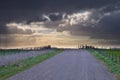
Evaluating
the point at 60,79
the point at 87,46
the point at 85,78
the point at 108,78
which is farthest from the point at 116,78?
the point at 87,46

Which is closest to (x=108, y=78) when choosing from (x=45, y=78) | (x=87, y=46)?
(x=45, y=78)

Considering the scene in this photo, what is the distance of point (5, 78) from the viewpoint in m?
26.2

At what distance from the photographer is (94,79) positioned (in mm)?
25375

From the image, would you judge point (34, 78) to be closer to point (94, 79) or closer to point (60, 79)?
point (60, 79)

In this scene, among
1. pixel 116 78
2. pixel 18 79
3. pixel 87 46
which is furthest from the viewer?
pixel 87 46

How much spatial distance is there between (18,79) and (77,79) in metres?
3.92

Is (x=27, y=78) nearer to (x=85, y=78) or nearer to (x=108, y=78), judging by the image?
(x=85, y=78)

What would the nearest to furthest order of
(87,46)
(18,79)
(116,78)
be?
(18,79)
(116,78)
(87,46)

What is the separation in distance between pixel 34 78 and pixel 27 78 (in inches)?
18.8

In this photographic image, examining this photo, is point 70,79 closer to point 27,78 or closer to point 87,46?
point 27,78

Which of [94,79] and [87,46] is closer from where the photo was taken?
[94,79]

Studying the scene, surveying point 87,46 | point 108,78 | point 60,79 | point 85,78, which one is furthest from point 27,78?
point 87,46

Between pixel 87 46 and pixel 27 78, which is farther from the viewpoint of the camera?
pixel 87 46

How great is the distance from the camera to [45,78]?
25453 millimetres
